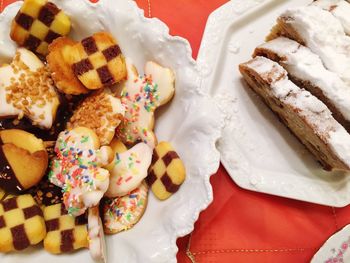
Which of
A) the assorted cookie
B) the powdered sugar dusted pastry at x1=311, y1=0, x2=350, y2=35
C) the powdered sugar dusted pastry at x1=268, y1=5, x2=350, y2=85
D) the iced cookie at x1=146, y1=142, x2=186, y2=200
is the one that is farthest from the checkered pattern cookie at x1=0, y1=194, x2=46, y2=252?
the powdered sugar dusted pastry at x1=311, y1=0, x2=350, y2=35

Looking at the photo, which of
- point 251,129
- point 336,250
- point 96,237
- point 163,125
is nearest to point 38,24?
point 163,125

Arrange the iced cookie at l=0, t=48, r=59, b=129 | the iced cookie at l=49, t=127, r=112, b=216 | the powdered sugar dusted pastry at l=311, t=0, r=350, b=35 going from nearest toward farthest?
the iced cookie at l=49, t=127, r=112, b=216
the iced cookie at l=0, t=48, r=59, b=129
the powdered sugar dusted pastry at l=311, t=0, r=350, b=35

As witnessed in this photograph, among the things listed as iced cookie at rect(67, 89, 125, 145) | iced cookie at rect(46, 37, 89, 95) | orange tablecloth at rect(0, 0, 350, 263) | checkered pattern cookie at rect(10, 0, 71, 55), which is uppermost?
checkered pattern cookie at rect(10, 0, 71, 55)

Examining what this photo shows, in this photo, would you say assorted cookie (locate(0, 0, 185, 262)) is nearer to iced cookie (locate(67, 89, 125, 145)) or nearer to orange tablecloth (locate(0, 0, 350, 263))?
iced cookie (locate(67, 89, 125, 145))

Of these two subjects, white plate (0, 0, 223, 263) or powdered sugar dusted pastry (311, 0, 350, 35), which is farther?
powdered sugar dusted pastry (311, 0, 350, 35)

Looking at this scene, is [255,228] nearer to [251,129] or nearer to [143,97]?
[251,129]

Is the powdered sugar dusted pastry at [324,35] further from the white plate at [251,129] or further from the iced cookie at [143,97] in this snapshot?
the iced cookie at [143,97]

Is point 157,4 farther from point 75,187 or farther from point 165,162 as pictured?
point 75,187

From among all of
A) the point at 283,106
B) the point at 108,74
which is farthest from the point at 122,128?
the point at 283,106
